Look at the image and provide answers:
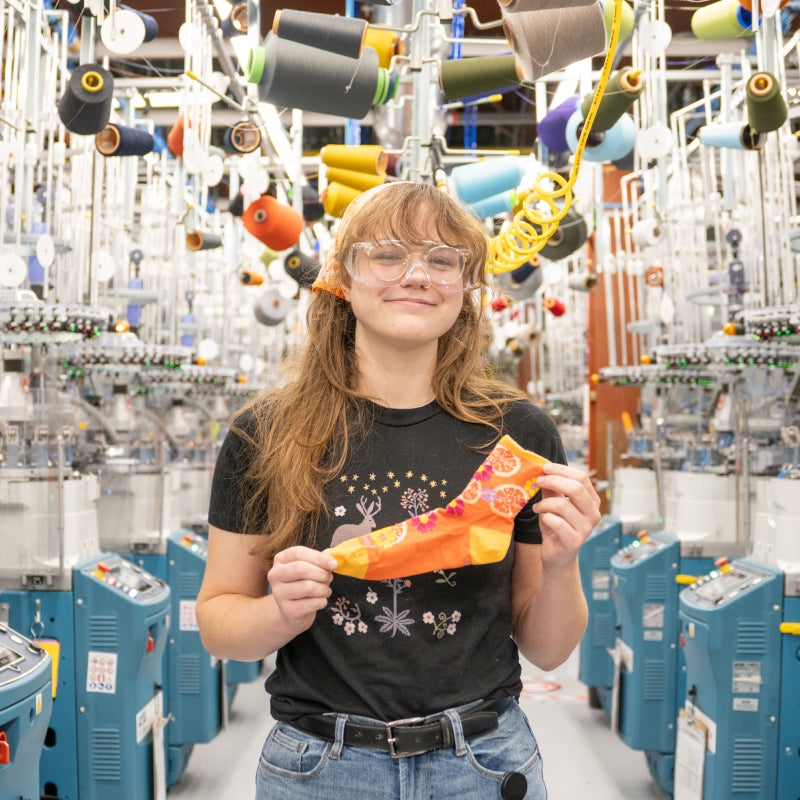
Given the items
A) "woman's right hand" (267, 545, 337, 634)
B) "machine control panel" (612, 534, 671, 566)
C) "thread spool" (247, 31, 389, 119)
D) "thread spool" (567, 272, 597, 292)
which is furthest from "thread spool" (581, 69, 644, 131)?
"thread spool" (567, 272, 597, 292)

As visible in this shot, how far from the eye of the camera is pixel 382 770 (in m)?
1.45

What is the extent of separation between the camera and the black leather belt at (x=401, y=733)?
1438 mm

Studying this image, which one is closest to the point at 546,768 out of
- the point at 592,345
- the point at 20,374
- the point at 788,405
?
the point at 788,405

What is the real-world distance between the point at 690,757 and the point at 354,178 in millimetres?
2556

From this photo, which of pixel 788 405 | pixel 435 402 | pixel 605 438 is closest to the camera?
pixel 435 402

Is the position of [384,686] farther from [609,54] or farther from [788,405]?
[788,405]

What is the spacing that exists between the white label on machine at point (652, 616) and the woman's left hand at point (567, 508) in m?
3.61

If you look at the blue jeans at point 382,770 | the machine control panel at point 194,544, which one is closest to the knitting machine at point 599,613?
the machine control panel at point 194,544

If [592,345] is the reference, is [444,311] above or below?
below

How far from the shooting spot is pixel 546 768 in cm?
529

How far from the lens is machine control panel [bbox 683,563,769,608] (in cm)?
369

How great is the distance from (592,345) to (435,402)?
22.9ft

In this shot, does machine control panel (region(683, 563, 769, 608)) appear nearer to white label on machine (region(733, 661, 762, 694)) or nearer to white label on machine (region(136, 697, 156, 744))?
white label on machine (region(733, 661, 762, 694))

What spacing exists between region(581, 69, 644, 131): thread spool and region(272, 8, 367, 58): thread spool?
64 cm
